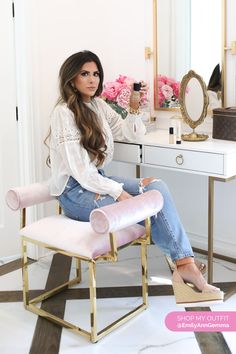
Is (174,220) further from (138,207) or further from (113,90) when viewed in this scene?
(113,90)

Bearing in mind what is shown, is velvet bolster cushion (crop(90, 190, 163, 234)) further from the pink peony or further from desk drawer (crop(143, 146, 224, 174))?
the pink peony

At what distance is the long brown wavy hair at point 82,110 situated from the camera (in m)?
2.36

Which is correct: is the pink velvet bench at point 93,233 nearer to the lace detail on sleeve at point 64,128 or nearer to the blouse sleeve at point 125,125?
the lace detail on sleeve at point 64,128

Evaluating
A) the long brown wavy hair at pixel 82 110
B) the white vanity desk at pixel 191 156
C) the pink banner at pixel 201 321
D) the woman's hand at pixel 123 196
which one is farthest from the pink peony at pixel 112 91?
the pink banner at pixel 201 321

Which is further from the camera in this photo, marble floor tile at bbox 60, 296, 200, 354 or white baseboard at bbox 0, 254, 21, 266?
white baseboard at bbox 0, 254, 21, 266

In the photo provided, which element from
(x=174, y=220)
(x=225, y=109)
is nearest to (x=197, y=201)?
(x=225, y=109)

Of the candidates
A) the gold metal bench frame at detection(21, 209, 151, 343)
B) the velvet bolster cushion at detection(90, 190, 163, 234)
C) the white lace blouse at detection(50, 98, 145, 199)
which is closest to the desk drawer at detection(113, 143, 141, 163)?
the white lace blouse at detection(50, 98, 145, 199)

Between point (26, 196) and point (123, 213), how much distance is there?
0.59 m

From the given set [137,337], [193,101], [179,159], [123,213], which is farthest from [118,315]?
[193,101]

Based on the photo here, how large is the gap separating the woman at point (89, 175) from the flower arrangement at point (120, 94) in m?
0.28

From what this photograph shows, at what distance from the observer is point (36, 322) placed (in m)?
2.30

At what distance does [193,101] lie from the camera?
2688mm

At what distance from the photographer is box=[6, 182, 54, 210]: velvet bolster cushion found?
7.60 feet

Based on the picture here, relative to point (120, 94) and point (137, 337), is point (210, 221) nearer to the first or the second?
point (137, 337)
